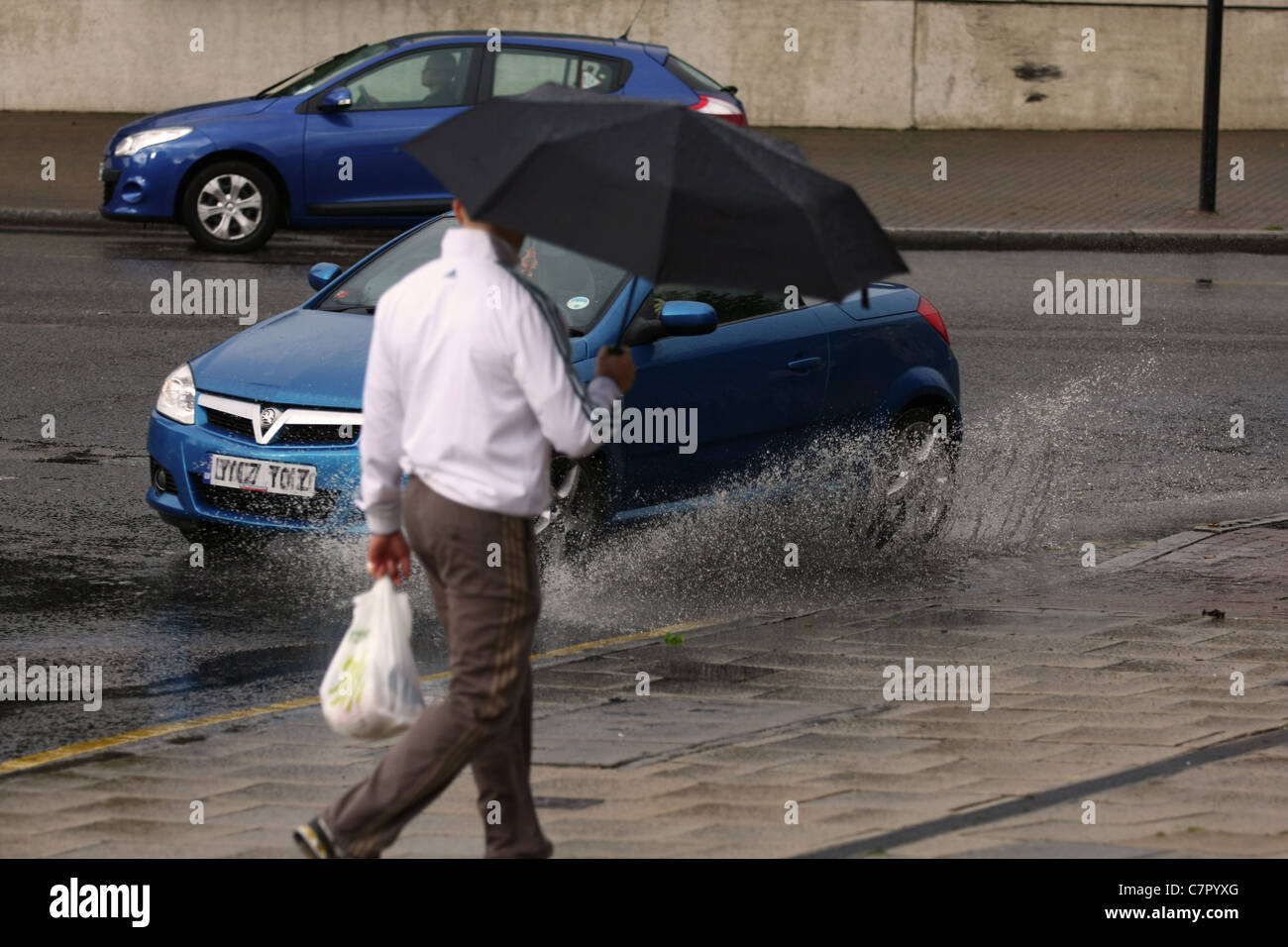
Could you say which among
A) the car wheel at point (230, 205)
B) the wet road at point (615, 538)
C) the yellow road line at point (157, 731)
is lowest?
the yellow road line at point (157, 731)

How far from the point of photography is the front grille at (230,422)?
8.02 m

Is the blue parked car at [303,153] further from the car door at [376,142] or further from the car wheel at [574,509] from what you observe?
the car wheel at [574,509]

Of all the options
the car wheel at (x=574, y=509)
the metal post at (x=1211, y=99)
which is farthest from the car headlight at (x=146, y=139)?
the metal post at (x=1211, y=99)

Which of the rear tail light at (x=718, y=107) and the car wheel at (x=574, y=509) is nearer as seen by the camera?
the car wheel at (x=574, y=509)

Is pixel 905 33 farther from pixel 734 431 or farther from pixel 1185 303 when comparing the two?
pixel 734 431

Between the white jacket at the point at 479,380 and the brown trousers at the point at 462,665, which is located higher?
the white jacket at the point at 479,380

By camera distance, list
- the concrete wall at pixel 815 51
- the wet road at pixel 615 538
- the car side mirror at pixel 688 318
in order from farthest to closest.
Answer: the concrete wall at pixel 815 51
the car side mirror at pixel 688 318
the wet road at pixel 615 538

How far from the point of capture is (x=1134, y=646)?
23.4 feet

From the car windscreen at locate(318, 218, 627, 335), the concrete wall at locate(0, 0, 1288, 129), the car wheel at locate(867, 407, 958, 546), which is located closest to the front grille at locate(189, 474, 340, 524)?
the car windscreen at locate(318, 218, 627, 335)

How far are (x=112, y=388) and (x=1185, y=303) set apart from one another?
8.10 m

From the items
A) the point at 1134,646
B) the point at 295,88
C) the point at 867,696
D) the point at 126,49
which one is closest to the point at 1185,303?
the point at 295,88

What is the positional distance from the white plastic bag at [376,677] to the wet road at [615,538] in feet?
5.93

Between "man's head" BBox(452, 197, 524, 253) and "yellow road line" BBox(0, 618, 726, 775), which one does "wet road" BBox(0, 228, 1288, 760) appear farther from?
"man's head" BBox(452, 197, 524, 253)

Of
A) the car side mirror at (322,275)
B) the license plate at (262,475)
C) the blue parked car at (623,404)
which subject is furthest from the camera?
the car side mirror at (322,275)
